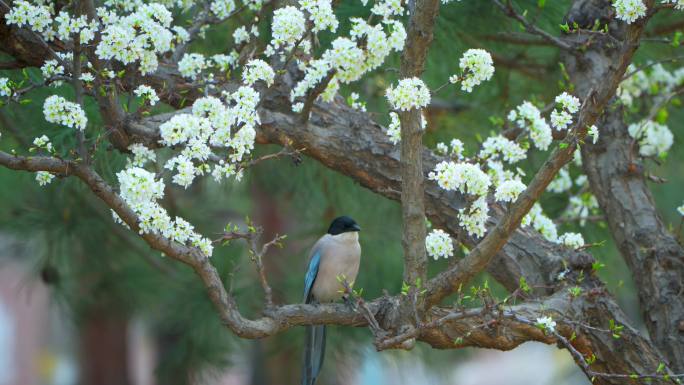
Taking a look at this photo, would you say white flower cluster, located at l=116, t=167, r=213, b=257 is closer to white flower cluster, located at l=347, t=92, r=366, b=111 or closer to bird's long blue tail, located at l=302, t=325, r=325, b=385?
→ white flower cluster, located at l=347, t=92, r=366, b=111

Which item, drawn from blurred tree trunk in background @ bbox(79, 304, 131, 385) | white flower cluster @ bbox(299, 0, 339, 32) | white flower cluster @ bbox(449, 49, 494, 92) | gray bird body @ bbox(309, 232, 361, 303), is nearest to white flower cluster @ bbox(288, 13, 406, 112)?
white flower cluster @ bbox(299, 0, 339, 32)

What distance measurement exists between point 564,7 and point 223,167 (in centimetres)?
172

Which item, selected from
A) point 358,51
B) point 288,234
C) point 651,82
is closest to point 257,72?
point 358,51

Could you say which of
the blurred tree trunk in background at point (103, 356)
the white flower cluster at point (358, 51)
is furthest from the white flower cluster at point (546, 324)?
the blurred tree trunk in background at point (103, 356)

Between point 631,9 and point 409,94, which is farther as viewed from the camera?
point 631,9

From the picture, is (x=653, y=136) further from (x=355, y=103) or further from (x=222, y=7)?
(x=222, y=7)

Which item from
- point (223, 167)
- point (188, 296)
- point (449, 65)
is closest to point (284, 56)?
point (223, 167)

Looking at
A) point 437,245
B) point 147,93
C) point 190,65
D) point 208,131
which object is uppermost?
point 190,65

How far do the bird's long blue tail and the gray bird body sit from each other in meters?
0.20

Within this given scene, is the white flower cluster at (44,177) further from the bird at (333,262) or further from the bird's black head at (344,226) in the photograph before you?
the bird's black head at (344,226)

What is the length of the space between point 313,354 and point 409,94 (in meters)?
1.35

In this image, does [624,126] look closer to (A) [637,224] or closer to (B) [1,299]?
(A) [637,224]

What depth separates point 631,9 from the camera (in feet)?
7.31

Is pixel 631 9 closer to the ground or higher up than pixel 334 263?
higher up
